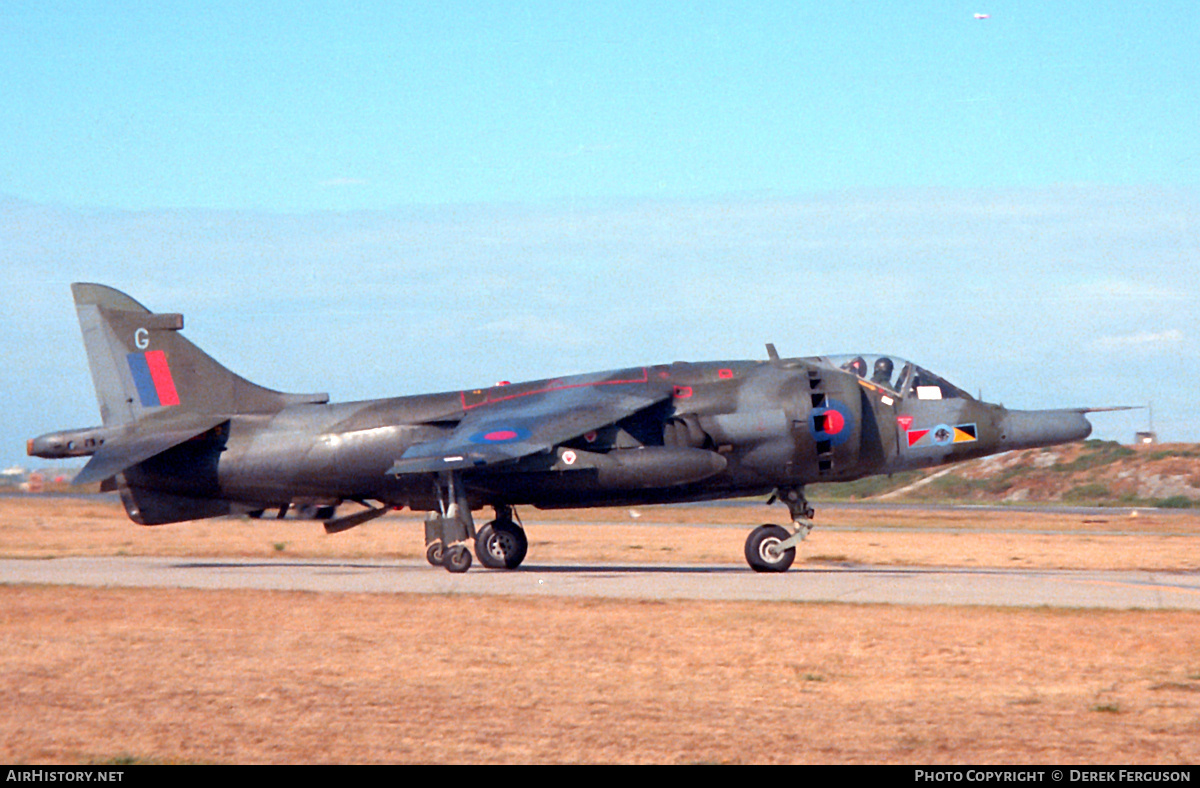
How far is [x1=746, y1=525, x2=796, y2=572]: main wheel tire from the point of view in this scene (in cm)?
2061

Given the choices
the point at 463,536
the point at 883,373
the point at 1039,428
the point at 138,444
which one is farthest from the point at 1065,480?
the point at 138,444

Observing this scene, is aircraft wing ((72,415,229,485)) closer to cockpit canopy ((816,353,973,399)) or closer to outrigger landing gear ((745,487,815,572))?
outrigger landing gear ((745,487,815,572))

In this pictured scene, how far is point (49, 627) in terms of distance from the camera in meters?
13.8

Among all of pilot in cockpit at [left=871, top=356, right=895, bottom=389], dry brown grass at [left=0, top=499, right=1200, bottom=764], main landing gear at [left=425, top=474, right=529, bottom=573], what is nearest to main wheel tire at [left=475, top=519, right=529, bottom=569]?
main landing gear at [left=425, top=474, right=529, bottom=573]

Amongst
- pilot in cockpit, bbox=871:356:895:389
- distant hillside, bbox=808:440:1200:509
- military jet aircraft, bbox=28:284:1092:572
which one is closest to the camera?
military jet aircraft, bbox=28:284:1092:572

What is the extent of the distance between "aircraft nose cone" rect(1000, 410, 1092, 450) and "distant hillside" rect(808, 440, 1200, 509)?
128 ft

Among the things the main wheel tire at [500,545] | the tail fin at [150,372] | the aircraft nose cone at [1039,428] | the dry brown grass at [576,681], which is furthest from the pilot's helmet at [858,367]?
the tail fin at [150,372]

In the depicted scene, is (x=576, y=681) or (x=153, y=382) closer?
(x=576, y=681)

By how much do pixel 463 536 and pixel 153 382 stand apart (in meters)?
6.51

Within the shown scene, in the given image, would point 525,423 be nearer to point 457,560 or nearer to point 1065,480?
point 457,560

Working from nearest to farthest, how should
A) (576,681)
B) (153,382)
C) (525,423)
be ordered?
(576,681), (525,423), (153,382)

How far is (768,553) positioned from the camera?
2066cm

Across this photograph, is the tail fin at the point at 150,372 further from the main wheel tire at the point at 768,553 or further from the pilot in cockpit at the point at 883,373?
the pilot in cockpit at the point at 883,373
